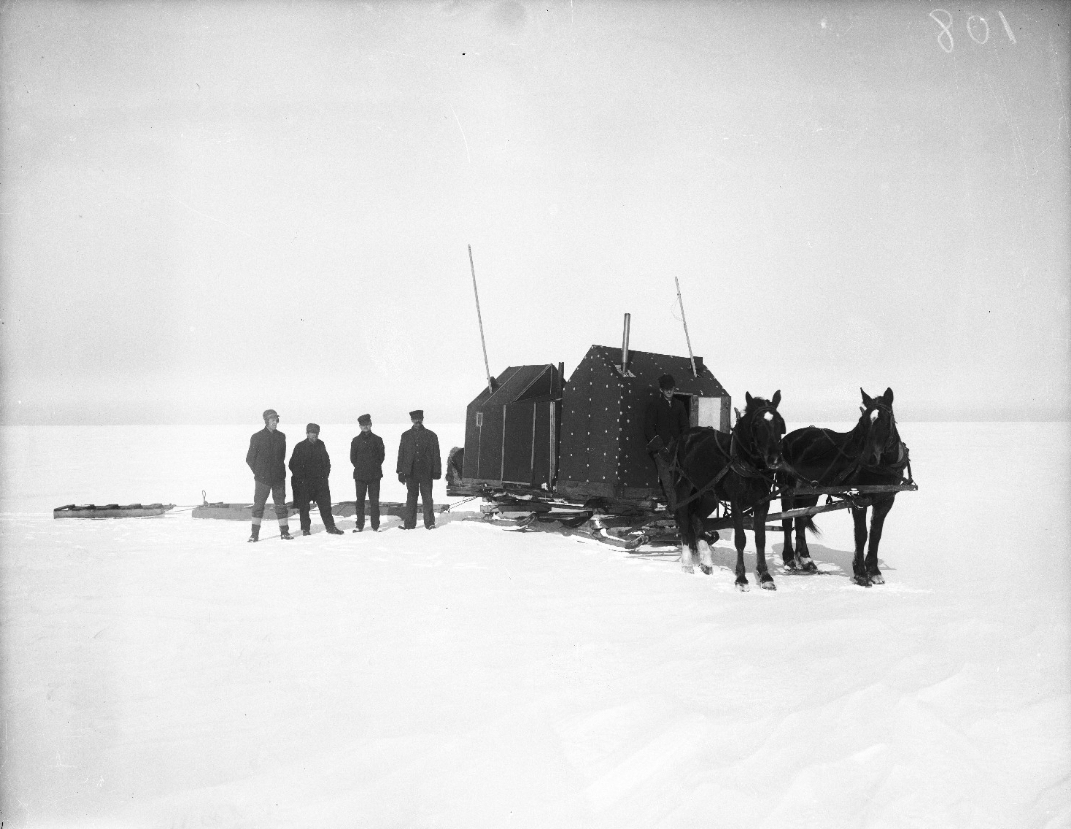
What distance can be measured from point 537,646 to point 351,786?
209cm

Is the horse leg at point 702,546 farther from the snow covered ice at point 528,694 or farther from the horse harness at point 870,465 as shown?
the horse harness at point 870,465

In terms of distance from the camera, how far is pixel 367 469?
11.2 meters

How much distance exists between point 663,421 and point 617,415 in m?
0.58

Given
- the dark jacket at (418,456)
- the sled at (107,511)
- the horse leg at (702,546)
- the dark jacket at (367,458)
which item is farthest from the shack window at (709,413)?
the sled at (107,511)

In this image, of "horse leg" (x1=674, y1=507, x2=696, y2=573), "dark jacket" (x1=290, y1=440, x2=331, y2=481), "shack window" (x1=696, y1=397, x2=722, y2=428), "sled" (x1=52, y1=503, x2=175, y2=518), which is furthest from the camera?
"sled" (x1=52, y1=503, x2=175, y2=518)

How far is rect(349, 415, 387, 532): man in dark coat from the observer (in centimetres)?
1123

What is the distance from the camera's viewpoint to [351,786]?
332 centimetres

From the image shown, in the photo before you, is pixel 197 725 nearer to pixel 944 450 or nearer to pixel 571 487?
pixel 571 487

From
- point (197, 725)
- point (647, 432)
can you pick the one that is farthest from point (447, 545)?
point (197, 725)

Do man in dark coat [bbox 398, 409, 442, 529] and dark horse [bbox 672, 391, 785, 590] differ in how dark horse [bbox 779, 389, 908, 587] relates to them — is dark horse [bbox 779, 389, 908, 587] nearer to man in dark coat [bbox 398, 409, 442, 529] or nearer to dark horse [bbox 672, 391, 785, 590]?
dark horse [bbox 672, 391, 785, 590]

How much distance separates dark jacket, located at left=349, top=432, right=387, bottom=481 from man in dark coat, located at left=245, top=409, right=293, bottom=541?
1.15 metres

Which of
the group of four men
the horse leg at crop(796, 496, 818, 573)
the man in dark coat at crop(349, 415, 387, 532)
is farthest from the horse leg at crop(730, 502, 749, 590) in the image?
the man in dark coat at crop(349, 415, 387, 532)

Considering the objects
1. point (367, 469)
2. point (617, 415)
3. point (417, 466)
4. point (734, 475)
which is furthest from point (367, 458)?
point (734, 475)

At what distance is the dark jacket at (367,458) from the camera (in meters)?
11.2
